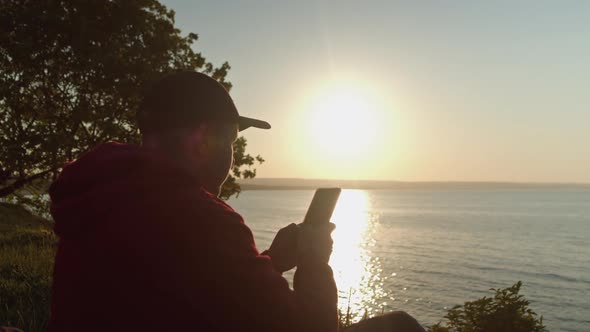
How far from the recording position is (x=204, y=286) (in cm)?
167

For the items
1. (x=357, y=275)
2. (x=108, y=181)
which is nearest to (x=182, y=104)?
(x=108, y=181)

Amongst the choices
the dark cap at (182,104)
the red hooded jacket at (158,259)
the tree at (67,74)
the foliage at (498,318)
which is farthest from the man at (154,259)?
the tree at (67,74)

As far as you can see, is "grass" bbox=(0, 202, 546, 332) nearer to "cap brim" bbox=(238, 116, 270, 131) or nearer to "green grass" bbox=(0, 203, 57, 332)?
"green grass" bbox=(0, 203, 57, 332)

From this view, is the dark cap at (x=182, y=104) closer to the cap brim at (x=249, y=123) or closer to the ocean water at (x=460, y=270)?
the cap brim at (x=249, y=123)

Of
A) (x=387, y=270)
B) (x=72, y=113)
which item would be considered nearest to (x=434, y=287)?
(x=387, y=270)

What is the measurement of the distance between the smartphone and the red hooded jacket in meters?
0.80

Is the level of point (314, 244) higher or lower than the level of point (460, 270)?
higher

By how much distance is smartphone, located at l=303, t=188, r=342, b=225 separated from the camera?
104 inches

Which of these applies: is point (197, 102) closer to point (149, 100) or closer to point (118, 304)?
point (149, 100)

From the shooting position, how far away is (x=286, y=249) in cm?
274

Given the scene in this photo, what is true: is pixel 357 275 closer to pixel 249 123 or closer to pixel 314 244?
pixel 249 123

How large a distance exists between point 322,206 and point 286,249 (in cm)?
35

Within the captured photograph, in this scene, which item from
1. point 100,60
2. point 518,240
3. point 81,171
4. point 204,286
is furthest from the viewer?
point 518,240

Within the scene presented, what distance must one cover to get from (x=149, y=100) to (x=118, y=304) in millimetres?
976
